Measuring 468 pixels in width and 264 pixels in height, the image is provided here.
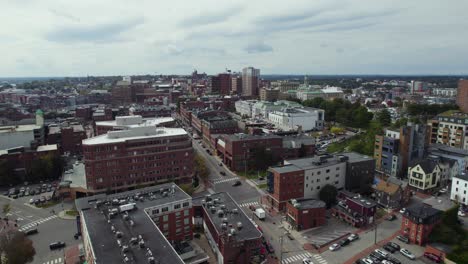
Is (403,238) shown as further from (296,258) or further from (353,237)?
(296,258)

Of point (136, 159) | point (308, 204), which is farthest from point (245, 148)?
point (308, 204)

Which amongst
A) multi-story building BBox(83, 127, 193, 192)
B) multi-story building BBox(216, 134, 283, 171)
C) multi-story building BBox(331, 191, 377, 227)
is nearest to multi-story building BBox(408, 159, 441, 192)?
multi-story building BBox(331, 191, 377, 227)

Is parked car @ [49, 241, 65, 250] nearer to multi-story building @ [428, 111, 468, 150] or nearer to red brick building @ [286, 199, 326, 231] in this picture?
red brick building @ [286, 199, 326, 231]

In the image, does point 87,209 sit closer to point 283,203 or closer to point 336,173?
point 283,203

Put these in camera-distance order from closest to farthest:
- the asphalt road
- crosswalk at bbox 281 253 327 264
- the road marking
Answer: crosswalk at bbox 281 253 327 264 < the road marking < the asphalt road

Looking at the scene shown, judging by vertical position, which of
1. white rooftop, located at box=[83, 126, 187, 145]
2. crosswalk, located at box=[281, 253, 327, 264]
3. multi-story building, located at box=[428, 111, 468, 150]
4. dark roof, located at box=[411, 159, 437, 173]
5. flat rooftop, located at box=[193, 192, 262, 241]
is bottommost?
crosswalk, located at box=[281, 253, 327, 264]

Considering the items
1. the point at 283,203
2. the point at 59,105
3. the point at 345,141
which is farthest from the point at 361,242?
the point at 59,105

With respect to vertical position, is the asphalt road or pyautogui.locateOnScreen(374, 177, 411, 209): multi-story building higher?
pyautogui.locateOnScreen(374, 177, 411, 209): multi-story building
